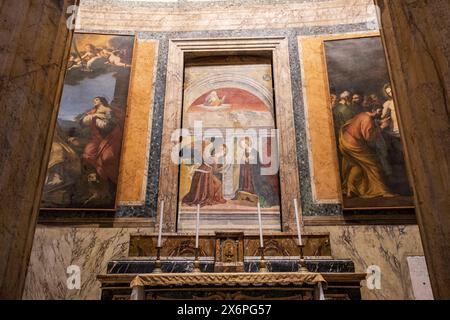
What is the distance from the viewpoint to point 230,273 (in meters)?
3.71

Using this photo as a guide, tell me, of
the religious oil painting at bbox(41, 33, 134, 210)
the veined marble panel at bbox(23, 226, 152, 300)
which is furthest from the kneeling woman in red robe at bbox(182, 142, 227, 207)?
the religious oil painting at bbox(41, 33, 134, 210)

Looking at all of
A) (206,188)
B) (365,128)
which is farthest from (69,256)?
(365,128)

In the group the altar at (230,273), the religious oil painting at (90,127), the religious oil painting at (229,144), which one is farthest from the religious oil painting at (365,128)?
the religious oil painting at (90,127)

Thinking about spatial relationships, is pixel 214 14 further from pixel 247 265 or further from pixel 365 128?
pixel 247 265

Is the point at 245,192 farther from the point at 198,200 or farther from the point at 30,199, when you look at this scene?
the point at 30,199

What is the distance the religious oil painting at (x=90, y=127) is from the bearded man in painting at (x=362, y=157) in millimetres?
4177

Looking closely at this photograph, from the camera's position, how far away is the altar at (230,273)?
Answer: 3623 millimetres

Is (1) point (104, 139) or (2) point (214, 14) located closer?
(1) point (104, 139)

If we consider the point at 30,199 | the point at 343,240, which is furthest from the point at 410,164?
the point at 343,240

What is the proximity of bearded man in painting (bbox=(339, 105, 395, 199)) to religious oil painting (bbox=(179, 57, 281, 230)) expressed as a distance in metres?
1.29

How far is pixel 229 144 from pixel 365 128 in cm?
258

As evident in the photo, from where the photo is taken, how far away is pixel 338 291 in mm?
4984

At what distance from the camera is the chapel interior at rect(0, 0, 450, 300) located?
5.51 m
